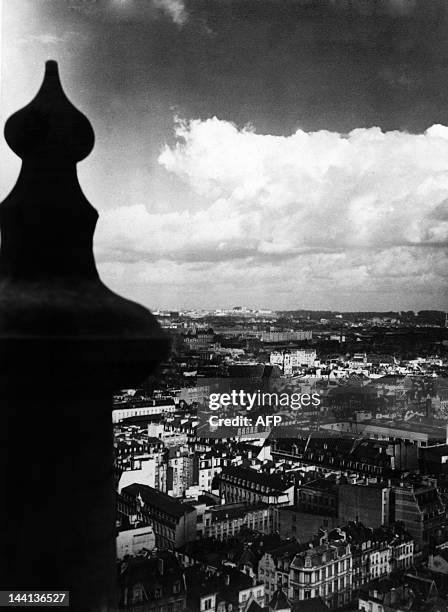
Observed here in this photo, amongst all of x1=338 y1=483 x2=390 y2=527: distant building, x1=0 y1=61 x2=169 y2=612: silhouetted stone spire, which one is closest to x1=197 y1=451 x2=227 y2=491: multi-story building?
x1=338 y1=483 x2=390 y2=527: distant building

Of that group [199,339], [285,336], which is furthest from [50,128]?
[285,336]

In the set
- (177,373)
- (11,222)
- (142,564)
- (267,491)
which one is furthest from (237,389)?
(11,222)

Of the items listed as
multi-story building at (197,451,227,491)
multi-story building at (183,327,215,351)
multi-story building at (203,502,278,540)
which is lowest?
multi-story building at (203,502,278,540)

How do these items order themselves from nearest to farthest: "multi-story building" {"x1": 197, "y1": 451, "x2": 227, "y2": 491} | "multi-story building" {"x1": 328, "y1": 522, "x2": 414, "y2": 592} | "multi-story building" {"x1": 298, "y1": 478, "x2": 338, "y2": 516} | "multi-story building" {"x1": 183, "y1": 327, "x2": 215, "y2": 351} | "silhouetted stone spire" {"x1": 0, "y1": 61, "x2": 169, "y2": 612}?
"silhouetted stone spire" {"x1": 0, "y1": 61, "x2": 169, "y2": 612} → "multi-story building" {"x1": 183, "y1": 327, "x2": 215, "y2": 351} → "multi-story building" {"x1": 328, "y1": 522, "x2": 414, "y2": 592} → "multi-story building" {"x1": 197, "y1": 451, "x2": 227, "y2": 491} → "multi-story building" {"x1": 298, "y1": 478, "x2": 338, "y2": 516}

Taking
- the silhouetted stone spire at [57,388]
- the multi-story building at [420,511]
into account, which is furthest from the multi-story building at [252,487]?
the silhouetted stone spire at [57,388]

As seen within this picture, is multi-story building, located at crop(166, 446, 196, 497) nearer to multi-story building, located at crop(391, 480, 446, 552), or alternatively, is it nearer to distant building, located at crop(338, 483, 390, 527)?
distant building, located at crop(338, 483, 390, 527)

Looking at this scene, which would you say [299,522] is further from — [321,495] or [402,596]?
[402,596]
